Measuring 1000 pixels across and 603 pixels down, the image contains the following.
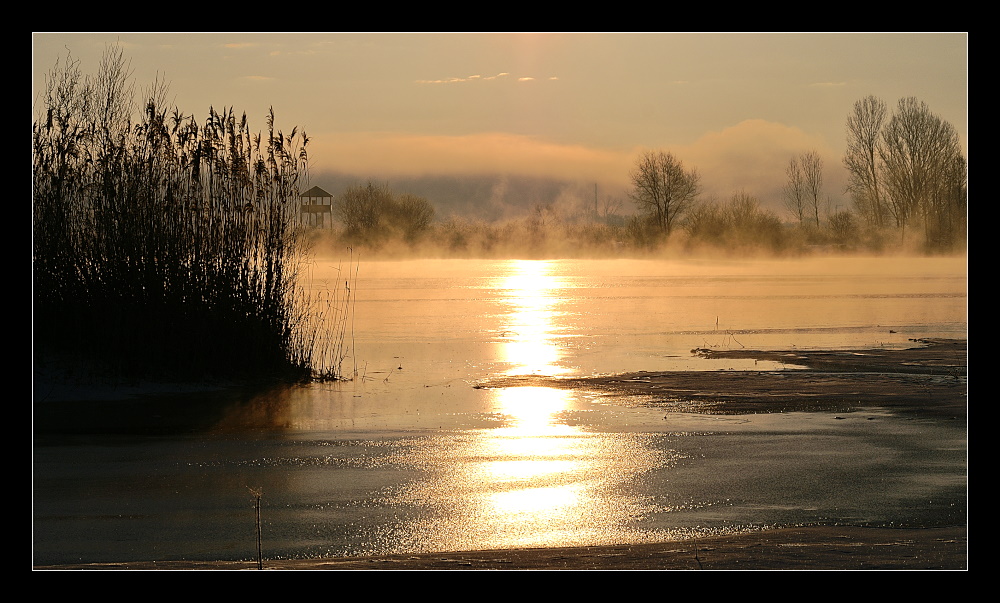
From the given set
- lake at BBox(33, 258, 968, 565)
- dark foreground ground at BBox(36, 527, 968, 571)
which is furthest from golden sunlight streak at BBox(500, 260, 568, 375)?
dark foreground ground at BBox(36, 527, 968, 571)

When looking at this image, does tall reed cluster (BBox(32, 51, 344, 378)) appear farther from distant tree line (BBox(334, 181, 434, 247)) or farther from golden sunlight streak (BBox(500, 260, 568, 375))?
distant tree line (BBox(334, 181, 434, 247))

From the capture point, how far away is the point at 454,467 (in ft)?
26.6

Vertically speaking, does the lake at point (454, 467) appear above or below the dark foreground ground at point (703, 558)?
above

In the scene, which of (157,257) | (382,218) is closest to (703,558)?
(157,257)

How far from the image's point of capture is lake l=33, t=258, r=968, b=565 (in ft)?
20.9

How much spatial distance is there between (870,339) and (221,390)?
10611 mm

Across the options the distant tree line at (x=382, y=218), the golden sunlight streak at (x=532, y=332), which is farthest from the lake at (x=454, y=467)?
the distant tree line at (x=382, y=218)

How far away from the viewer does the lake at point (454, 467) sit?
638cm

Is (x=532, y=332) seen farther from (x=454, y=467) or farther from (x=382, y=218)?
(x=382, y=218)

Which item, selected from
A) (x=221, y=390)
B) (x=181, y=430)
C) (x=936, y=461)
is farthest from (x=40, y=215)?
Answer: (x=936, y=461)

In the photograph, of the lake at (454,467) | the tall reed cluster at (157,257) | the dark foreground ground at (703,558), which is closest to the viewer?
the dark foreground ground at (703,558)

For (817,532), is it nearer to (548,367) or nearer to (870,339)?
(548,367)

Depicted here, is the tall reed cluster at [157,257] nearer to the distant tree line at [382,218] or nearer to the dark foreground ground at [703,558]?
the dark foreground ground at [703,558]

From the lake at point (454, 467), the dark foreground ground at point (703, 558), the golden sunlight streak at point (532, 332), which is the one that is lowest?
the dark foreground ground at point (703, 558)
